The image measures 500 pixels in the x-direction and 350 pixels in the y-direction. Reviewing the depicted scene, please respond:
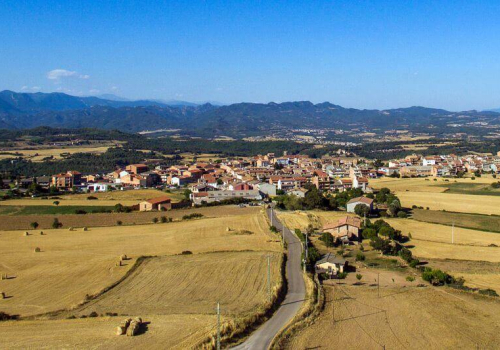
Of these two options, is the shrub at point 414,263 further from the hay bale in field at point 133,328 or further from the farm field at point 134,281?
the hay bale in field at point 133,328

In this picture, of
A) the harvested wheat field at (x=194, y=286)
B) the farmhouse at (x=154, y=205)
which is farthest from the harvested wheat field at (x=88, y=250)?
the farmhouse at (x=154, y=205)

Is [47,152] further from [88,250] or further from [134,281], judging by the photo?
[134,281]

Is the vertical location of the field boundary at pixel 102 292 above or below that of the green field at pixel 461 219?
above

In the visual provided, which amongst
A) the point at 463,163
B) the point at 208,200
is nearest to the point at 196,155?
the point at 463,163

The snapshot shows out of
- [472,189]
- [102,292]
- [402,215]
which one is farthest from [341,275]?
[472,189]

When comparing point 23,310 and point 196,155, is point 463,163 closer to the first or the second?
point 196,155

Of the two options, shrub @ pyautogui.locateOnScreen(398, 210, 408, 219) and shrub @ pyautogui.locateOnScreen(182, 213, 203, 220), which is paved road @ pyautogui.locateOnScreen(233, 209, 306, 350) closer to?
shrub @ pyautogui.locateOnScreen(182, 213, 203, 220)

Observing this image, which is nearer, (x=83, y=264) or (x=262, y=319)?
(x=262, y=319)

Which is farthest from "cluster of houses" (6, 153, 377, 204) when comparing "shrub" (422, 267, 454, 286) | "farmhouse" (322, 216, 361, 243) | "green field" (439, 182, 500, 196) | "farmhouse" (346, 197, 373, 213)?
"shrub" (422, 267, 454, 286)
